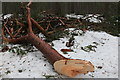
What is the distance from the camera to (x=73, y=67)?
9.47 feet

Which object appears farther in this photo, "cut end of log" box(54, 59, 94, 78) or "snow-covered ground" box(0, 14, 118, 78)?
"snow-covered ground" box(0, 14, 118, 78)

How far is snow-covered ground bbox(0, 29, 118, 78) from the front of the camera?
326 cm

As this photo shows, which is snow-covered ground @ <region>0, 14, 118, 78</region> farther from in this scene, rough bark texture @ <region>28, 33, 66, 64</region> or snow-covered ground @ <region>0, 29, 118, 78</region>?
rough bark texture @ <region>28, 33, 66, 64</region>

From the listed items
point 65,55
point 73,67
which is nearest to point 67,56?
point 65,55

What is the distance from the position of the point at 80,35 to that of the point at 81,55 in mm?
A: 1562

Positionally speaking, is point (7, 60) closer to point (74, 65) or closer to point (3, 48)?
point (3, 48)

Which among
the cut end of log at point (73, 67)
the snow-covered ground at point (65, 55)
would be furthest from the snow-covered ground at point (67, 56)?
the cut end of log at point (73, 67)

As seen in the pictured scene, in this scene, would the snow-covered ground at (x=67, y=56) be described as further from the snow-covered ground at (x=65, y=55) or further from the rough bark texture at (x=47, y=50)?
the rough bark texture at (x=47, y=50)

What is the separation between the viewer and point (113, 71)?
3479mm

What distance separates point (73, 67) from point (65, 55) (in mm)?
1116

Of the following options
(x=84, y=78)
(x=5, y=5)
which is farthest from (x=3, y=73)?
(x=5, y=5)

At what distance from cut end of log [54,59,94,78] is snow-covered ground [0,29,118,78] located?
180 millimetres

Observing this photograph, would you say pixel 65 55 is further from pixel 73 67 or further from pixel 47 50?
pixel 73 67

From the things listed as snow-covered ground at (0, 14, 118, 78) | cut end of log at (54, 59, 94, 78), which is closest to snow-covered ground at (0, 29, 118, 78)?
snow-covered ground at (0, 14, 118, 78)
